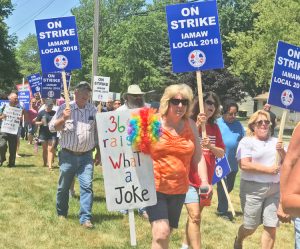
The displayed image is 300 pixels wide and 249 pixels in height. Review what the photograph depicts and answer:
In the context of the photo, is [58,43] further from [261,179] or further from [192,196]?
[261,179]

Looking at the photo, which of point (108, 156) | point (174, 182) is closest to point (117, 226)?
point (108, 156)

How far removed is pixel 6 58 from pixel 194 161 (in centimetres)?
5226

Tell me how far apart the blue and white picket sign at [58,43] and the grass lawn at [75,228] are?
2.31m

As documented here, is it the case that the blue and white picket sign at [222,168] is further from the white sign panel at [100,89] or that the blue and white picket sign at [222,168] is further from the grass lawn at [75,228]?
the white sign panel at [100,89]

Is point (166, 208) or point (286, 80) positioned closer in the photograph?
point (166, 208)

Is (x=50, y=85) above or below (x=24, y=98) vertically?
above

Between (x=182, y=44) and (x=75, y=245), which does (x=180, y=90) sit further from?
(x=75, y=245)

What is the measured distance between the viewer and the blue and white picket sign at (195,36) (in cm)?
684

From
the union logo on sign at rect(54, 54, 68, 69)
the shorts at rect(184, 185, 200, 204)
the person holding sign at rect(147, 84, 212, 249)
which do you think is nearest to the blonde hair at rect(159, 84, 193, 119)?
the person holding sign at rect(147, 84, 212, 249)

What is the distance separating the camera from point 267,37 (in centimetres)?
3653

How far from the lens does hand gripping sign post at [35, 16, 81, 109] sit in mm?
8305

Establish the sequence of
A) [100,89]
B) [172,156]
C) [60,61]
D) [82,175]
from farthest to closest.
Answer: [100,89] < [60,61] < [82,175] < [172,156]

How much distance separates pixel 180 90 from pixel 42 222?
366 centimetres

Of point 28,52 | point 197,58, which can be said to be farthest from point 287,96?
point 28,52
